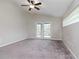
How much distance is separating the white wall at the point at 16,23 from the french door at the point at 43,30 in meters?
0.39

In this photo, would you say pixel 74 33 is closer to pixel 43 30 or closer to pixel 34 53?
pixel 34 53

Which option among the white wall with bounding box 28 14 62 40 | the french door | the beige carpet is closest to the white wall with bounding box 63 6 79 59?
the beige carpet

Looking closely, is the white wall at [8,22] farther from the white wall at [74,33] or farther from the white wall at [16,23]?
the white wall at [74,33]

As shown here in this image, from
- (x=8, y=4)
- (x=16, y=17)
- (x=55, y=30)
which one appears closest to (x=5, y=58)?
(x=8, y=4)

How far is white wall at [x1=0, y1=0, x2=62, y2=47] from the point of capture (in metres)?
7.14

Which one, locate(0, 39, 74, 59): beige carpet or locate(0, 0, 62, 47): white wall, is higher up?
locate(0, 0, 62, 47): white wall

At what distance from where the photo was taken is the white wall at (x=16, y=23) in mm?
7141

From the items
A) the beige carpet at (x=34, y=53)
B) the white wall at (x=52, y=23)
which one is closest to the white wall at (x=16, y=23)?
the white wall at (x=52, y=23)

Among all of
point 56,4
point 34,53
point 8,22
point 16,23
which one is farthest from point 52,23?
point 34,53

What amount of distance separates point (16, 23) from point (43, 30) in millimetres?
3525

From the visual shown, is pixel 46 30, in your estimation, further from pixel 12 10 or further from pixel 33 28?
pixel 12 10

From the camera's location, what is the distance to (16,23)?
362 inches

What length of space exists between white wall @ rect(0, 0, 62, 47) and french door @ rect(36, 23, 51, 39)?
39cm

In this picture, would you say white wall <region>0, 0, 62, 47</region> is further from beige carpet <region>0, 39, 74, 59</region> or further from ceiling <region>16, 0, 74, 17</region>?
beige carpet <region>0, 39, 74, 59</region>
